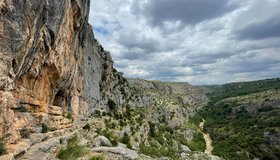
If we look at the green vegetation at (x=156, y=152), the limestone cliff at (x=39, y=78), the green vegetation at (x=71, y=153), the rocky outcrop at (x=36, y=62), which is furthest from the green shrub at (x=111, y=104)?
the green vegetation at (x=71, y=153)

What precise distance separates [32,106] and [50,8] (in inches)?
289

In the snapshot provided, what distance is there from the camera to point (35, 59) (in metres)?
18.8

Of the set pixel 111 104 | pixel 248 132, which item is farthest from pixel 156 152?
pixel 248 132

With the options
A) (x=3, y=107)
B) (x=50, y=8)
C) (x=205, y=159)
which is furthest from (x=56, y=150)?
(x=205, y=159)

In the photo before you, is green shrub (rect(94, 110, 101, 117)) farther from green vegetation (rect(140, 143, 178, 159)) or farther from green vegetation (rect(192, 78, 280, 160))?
green vegetation (rect(192, 78, 280, 160))

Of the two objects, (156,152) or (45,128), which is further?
(156,152)

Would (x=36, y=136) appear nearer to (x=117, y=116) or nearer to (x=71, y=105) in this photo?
(x=71, y=105)

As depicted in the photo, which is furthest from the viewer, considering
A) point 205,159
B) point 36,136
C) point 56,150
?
point 205,159

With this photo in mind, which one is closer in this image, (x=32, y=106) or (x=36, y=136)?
(x=36, y=136)

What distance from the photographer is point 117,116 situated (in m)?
54.3

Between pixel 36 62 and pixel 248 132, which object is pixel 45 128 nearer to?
pixel 36 62

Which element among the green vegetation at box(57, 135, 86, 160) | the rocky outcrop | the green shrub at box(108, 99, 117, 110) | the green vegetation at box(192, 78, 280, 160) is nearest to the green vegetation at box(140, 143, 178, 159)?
the rocky outcrop

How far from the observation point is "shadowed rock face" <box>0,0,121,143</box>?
1305 cm

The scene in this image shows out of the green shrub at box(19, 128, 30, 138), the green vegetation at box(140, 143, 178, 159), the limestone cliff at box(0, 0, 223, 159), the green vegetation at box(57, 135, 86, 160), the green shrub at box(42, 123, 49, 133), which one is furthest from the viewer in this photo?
the green vegetation at box(140, 143, 178, 159)
